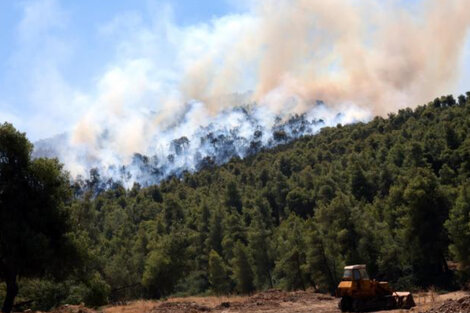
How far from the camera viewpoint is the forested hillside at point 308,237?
56375 millimetres

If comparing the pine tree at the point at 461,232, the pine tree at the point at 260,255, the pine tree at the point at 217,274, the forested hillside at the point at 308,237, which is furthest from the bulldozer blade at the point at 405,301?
the pine tree at the point at 217,274

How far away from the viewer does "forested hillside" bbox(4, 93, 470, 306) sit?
2219 inches

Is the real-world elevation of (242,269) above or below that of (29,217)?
below

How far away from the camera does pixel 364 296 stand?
34.2m

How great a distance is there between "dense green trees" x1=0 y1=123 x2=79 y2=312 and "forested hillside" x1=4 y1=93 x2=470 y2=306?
1625 millimetres

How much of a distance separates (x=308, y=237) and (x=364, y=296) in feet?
96.4

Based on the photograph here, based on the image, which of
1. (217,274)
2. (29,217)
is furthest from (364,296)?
(217,274)

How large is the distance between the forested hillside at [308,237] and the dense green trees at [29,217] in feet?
5.33

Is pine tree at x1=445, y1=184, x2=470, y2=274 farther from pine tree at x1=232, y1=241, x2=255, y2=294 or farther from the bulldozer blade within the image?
pine tree at x1=232, y1=241, x2=255, y2=294

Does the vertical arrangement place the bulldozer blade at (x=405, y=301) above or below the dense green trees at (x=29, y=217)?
below

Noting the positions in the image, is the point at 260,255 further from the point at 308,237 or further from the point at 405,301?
the point at 405,301

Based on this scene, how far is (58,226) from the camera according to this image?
2947 centimetres

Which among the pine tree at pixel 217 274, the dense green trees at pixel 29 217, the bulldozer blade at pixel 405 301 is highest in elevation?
the dense green trees at pixel 29 217

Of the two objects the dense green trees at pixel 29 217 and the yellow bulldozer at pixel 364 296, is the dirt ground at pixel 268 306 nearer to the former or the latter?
the yellow bulldozer at pixel 364 296
